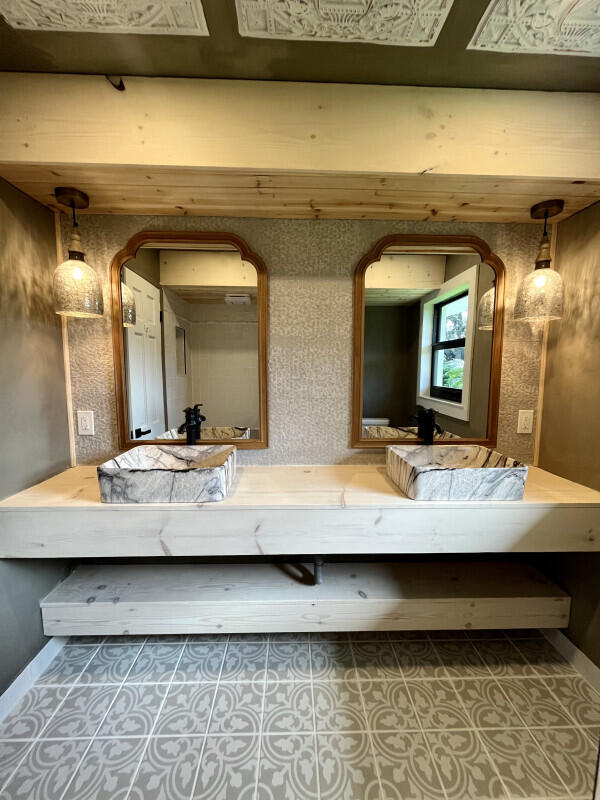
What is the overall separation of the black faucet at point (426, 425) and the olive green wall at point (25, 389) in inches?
68.6

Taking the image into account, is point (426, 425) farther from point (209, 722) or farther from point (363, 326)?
point (209, 722)

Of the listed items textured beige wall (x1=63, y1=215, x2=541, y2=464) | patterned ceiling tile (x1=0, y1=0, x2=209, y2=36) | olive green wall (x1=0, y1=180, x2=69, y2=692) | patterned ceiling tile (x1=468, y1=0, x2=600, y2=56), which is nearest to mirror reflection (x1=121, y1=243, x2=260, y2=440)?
textured beige wall (x1=63, y1=215, x2=541, y2=464)

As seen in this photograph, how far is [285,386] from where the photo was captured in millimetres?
1610

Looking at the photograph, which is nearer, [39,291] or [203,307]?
[39,291]

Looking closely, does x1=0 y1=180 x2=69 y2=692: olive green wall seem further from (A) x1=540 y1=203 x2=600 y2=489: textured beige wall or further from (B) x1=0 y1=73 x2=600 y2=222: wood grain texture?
(A) x1=540 y1=203 x2=600 y2=489: textured beige wall

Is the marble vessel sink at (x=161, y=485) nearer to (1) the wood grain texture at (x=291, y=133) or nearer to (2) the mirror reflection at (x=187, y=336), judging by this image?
(2) the mirror reflection at (x=187, y=336)

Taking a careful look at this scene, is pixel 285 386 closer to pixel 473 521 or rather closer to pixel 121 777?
pixel 473 521

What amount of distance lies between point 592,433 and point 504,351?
51 centimetres

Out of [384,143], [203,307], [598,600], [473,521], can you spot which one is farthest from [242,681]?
[384,143]

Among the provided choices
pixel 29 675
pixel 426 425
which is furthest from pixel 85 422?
pixel 426 425

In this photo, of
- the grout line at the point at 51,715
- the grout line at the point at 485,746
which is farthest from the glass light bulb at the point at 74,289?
the grout line at the point at 485,746

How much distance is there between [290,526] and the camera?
120 centimetres

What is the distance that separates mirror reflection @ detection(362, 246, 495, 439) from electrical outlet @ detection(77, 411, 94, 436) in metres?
1.36

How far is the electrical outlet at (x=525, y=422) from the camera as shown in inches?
64.9
